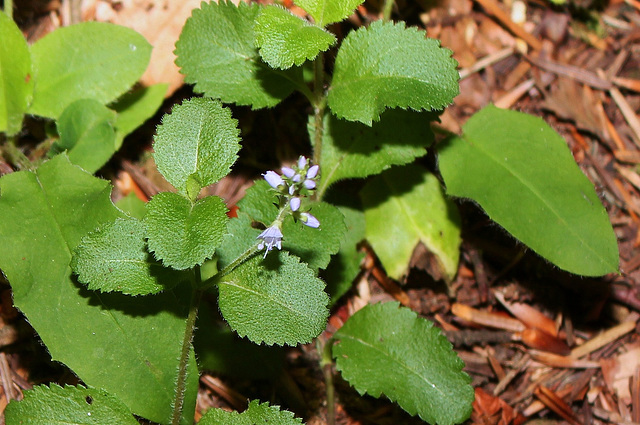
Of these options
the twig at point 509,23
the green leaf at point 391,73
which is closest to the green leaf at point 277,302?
the green leaf at point 391,73

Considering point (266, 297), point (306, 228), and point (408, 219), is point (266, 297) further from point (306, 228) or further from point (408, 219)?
point (408, 219)

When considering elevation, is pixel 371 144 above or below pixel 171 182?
below

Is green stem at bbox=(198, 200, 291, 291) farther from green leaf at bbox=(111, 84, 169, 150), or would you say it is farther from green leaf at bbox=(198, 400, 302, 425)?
green leaf at bbox=(111, 84, 169, 150)

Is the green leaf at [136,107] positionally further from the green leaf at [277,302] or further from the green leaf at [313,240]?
the green leaf at [277,302]

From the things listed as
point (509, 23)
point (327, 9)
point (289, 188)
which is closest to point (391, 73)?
point (327, 9)

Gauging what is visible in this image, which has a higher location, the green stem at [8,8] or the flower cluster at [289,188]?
the green stem at [8,8]

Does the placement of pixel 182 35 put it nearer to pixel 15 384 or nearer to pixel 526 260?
pixel 15 384
